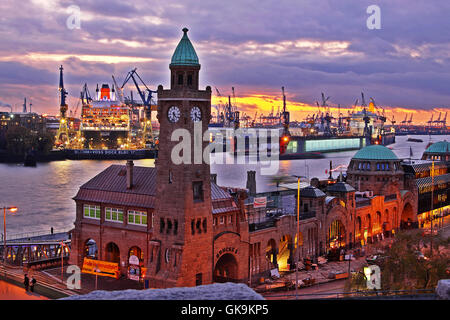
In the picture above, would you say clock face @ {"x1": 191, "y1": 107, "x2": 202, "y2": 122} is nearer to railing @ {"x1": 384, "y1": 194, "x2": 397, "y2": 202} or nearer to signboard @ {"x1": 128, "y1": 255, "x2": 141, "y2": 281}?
signboard @ {"x1": 128, "y1": 255, "x2": 141, "y2": 281}

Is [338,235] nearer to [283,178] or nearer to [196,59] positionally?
[196,59]

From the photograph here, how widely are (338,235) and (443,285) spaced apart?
124ft

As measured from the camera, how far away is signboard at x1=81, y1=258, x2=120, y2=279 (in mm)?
40688

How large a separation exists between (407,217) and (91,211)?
132 ft

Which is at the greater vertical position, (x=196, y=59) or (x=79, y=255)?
(x=196, y=59)

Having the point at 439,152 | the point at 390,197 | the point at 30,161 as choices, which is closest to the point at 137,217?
the point at 390,197

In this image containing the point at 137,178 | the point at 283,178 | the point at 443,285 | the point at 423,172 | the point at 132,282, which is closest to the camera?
the point at 443,285

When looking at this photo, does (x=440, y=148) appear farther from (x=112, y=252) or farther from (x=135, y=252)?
(x=112, y=252)

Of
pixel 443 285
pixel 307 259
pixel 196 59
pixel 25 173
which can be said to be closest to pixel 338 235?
pixel 307 259

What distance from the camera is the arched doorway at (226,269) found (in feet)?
133

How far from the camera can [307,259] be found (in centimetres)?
4800

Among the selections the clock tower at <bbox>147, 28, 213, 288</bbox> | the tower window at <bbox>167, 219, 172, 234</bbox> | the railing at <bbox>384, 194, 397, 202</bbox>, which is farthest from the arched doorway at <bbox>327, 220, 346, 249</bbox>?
the tower window at <bbox>167, 219, 172, 234</bbox>

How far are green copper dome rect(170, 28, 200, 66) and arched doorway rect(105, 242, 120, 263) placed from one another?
14273 mm

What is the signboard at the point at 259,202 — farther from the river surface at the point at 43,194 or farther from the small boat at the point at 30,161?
the small boat at the point at 30,161
